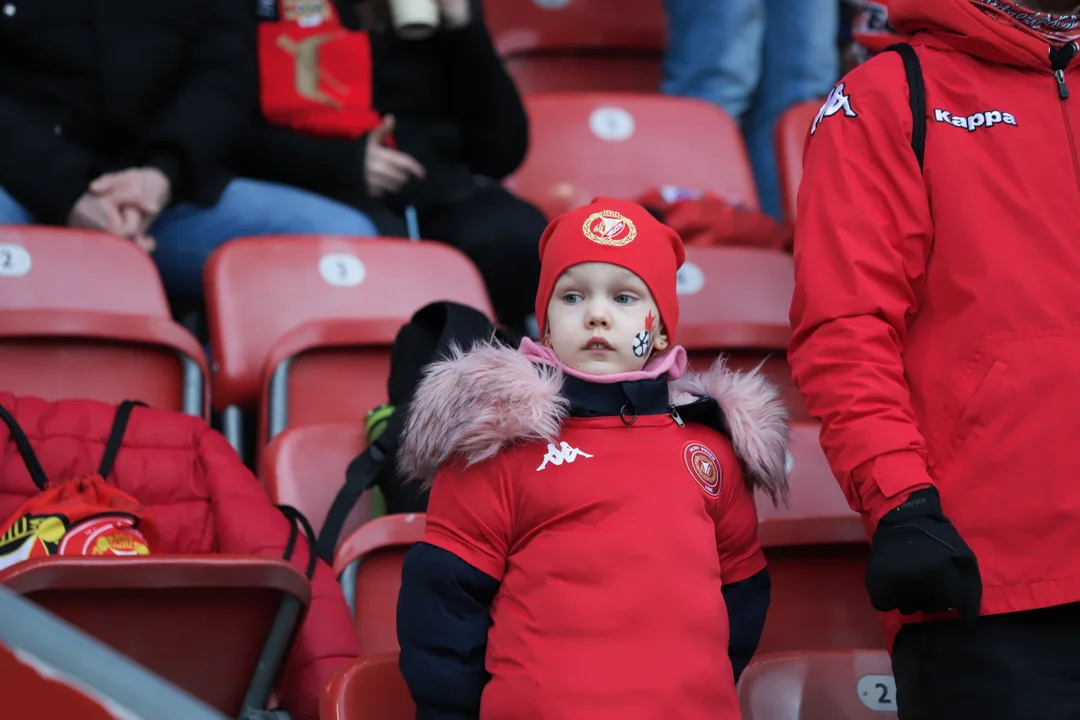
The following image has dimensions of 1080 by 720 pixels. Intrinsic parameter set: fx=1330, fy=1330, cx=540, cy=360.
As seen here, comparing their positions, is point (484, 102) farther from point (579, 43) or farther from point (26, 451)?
point (26, 451)

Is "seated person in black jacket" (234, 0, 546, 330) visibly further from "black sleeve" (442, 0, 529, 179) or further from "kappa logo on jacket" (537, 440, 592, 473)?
"kappa logo on jacket" (537, 440, 592, 473)

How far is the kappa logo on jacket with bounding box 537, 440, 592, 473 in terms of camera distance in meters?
1.74

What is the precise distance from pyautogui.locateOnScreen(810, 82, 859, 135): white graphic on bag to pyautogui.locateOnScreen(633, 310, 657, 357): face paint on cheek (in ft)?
1.13

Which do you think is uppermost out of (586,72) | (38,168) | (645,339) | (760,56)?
(645,339)

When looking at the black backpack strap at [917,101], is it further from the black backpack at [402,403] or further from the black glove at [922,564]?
the black backpack at [402,403]

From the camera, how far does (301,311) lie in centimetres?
283

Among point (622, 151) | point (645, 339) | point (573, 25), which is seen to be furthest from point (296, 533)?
point (573, 25)

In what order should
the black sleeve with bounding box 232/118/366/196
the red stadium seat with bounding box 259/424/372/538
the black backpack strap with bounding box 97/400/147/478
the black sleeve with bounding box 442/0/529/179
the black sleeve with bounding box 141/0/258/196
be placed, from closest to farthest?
1. the black backpack strap with bounding box 97/400/147/478
2. the red stadium seat with bounding box 259/424/372/538
3. the black sleeve with bounding box 141/0/258/196
4. the black sleeve with bounding box 232/118/366/196
5. the black sleeve with bounding box 442/0/529/179

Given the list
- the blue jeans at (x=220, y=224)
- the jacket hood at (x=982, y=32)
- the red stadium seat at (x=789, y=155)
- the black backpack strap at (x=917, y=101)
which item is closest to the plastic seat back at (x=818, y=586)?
the black backpack strap at (x=917, y=101)

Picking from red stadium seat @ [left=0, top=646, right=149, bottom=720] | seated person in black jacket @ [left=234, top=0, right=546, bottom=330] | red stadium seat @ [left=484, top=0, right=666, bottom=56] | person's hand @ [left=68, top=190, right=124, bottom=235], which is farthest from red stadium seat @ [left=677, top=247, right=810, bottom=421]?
red stadium seat @ [left=0, top=646, right=149, bottom=720]

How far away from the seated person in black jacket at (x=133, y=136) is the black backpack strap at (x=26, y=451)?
0.98 m

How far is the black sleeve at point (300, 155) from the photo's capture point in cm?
336

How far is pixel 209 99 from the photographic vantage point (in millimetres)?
3180

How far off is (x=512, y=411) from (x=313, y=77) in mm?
1907
